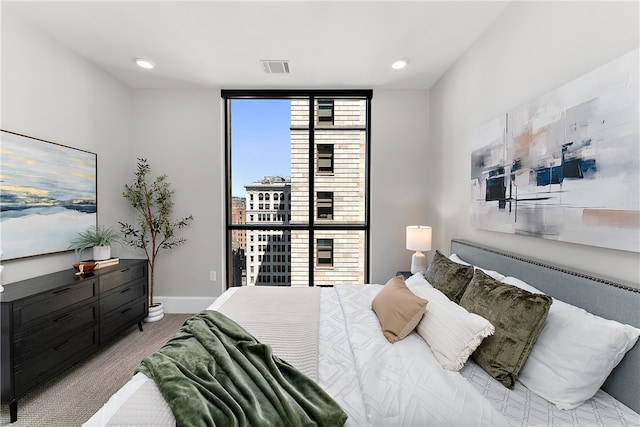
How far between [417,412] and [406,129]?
3.15m

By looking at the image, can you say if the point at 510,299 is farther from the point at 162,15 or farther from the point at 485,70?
the point at 162,15

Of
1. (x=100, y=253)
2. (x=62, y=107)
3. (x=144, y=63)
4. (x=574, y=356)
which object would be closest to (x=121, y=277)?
(x=100, y=253)

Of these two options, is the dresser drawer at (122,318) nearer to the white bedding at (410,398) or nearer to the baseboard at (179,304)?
the baseboard at (179,304)

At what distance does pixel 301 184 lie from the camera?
3.65 meters

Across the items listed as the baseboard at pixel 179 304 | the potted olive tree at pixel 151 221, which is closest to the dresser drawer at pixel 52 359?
the potted olive tree at pixel 151 221

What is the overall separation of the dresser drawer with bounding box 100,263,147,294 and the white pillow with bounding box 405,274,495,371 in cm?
259

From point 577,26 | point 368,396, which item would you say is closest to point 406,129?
point 577,26

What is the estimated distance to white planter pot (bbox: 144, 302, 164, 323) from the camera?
326cm

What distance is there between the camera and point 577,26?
1432 millimetres

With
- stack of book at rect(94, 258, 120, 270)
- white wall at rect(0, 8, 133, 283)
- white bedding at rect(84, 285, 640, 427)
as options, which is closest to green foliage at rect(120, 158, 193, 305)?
white wall at rect(0, 8, 133, 283)

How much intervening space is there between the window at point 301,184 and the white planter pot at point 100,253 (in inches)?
50.4

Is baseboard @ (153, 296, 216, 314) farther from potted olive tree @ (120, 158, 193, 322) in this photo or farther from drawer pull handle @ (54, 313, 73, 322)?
drawer pull handle @ (54, 313, 73, 322)

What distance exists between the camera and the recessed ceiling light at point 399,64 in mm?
2758

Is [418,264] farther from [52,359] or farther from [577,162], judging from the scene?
[52,359]
